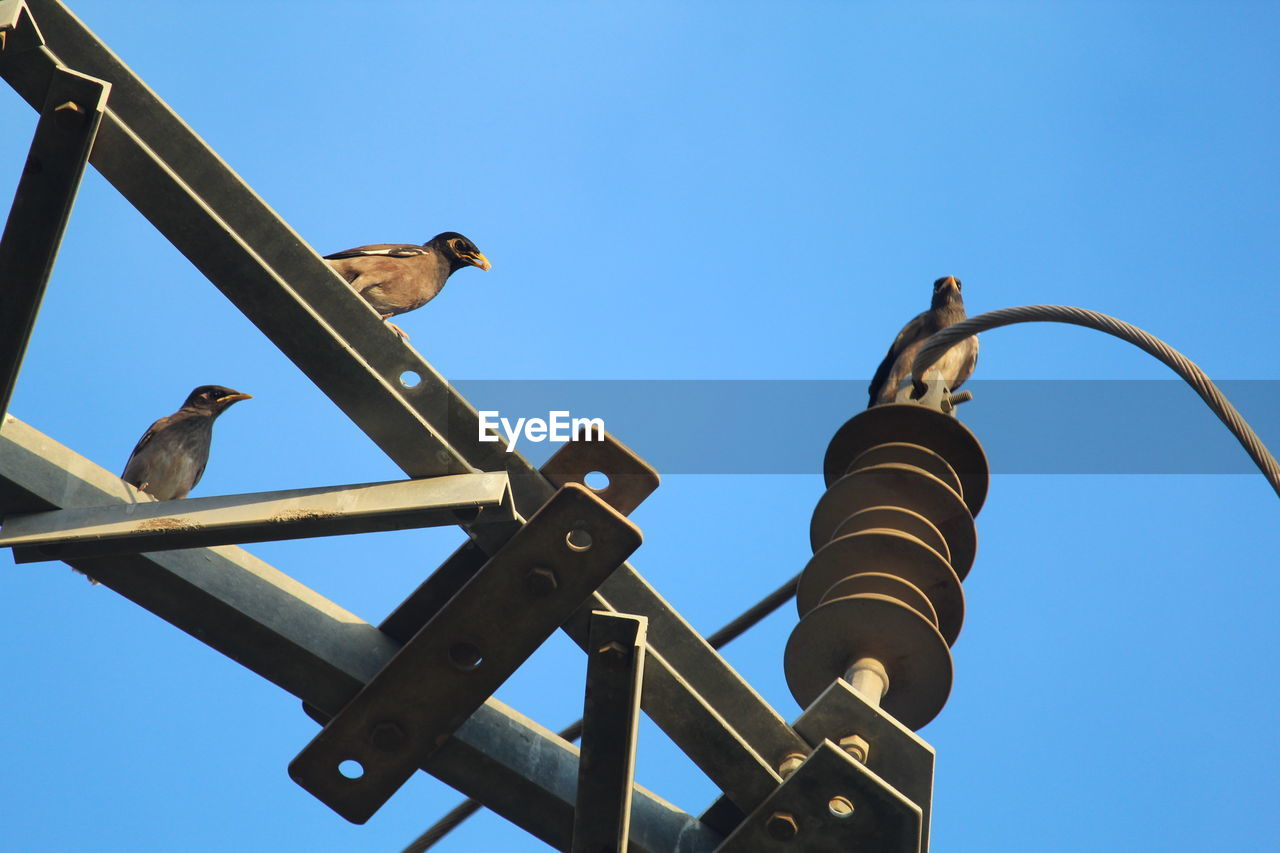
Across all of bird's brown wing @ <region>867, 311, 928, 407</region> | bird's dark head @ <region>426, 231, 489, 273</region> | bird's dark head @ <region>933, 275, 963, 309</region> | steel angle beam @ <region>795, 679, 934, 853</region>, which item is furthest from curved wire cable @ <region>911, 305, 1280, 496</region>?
bird's dark head @ <region>933, 275, 963, 309</region>

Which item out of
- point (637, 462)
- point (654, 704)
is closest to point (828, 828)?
point (654, 704)

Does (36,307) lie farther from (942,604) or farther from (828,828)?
(942,604)

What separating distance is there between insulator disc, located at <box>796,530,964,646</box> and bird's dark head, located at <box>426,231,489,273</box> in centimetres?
651

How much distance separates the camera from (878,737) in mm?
3141

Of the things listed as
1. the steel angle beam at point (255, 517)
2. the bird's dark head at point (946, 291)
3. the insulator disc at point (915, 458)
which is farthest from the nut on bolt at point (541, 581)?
the bird's dark head at point (946, 291)

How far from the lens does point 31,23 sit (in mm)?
3232

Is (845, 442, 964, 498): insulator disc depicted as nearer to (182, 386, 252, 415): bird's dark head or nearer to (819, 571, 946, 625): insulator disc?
(819, 571, 946, 625): insulator disc

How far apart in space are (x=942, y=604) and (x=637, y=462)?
4.37 ft

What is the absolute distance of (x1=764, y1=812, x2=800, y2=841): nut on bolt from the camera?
3.03 meters

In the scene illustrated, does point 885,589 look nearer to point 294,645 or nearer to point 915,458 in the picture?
point 915,458

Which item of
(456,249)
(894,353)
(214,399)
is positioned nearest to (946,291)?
(894,353)

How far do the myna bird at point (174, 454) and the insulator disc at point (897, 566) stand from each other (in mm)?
4848

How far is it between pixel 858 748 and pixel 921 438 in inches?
64.4

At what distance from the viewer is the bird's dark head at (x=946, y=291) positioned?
13.5 m
